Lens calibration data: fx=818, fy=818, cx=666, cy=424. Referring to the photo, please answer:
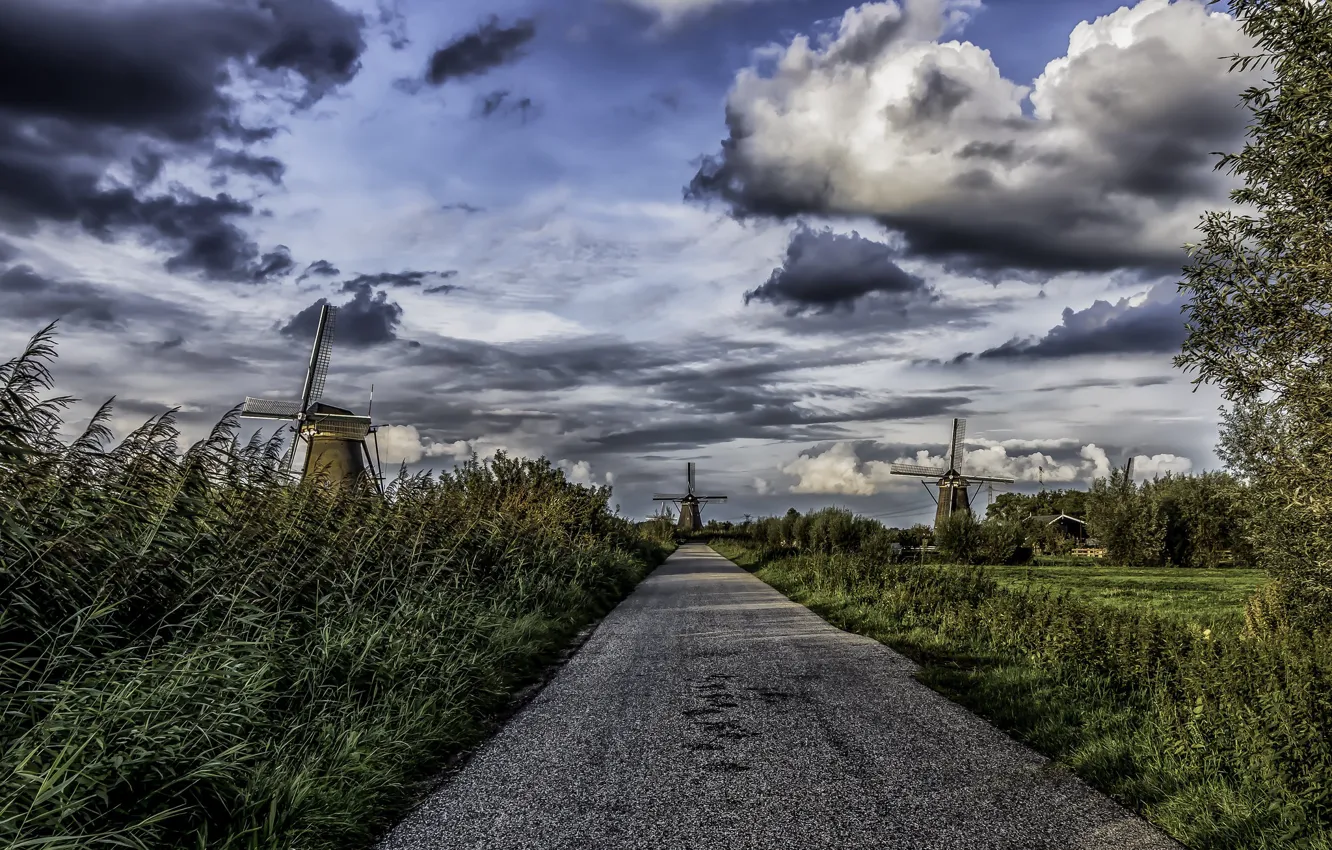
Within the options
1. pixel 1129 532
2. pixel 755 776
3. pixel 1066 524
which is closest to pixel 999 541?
pixel 1129 532

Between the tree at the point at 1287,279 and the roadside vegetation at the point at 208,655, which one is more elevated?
the tree at the point at 1287,279

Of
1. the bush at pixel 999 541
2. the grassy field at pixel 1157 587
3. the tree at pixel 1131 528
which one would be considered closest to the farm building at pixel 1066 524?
the tree at pixel 1131 528

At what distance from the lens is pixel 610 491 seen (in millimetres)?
34688

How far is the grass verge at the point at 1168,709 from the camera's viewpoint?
5.53m

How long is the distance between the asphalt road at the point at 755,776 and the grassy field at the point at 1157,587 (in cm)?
977

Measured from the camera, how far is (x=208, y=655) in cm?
545

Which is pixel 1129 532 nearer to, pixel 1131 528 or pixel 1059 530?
pixel 1131 528

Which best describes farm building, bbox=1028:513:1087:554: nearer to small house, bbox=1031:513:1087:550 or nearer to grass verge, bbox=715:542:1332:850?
small house, bbox=1031:513:1087:550

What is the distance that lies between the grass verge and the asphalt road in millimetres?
396

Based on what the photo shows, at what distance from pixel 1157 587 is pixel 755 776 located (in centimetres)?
2981

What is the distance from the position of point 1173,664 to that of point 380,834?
848cm

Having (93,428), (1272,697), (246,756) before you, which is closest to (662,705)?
(246,756)

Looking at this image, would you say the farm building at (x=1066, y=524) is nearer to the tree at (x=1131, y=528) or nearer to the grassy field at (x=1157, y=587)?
the tree at (x=1131, y=528)

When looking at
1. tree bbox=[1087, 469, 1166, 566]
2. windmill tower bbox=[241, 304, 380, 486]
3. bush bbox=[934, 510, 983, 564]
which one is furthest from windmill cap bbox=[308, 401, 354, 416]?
tree bbox=[1087, 469, 1166, 566]
